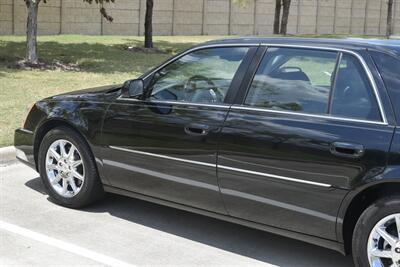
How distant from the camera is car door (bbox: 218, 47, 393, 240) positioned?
387cm

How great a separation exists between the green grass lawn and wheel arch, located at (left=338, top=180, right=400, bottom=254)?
485cm

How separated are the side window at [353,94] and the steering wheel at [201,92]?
96 centimetres

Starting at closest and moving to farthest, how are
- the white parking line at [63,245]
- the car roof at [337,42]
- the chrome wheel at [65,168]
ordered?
the car roof at [337,42], the white parking line at [63,245], the chrome wheel at [65,168]

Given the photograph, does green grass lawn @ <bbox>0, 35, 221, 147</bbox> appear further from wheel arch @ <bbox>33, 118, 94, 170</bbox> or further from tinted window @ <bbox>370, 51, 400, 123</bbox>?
tinted window @ <bbox>370, 51, 400, 123</bbox>

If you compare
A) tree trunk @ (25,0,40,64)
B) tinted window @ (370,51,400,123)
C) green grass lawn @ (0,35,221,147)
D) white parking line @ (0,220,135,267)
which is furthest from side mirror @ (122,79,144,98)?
tree trunk @ (25,0,40,64)

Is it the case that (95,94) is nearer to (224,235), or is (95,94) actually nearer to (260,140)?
(224,235)

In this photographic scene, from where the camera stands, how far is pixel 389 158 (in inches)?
145

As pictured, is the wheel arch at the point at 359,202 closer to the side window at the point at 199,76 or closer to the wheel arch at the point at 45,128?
the side window at the point at 199,76

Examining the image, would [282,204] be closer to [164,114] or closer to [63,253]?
[164,114]

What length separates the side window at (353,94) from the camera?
12.8ft

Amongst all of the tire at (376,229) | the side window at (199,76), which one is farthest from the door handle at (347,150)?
the side window at (199,76)

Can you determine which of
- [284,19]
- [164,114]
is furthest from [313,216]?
[284,19]

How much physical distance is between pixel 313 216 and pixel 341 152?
49 cm

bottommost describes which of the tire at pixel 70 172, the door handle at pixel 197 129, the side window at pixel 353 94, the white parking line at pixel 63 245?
the white parking line at pixel 63 245
